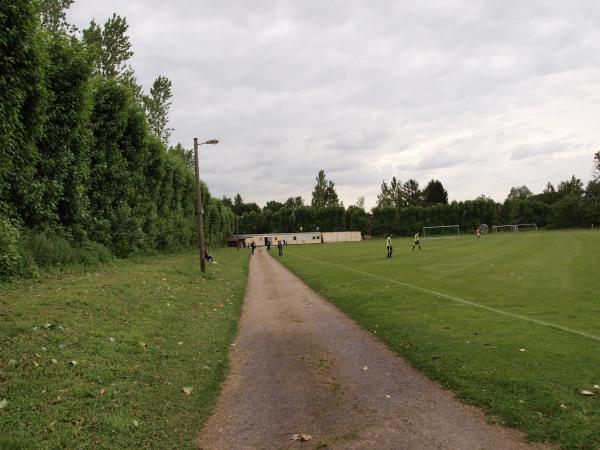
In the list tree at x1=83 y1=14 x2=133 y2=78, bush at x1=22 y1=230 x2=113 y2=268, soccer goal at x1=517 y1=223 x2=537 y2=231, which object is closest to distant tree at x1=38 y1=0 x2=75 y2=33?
tree at x1=83 y1=14 x2=133 y2=78

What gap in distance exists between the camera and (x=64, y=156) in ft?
52.2

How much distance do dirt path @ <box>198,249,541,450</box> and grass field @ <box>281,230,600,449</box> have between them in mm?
508

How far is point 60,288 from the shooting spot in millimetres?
11484

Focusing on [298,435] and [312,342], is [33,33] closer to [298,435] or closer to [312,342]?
[312,342]

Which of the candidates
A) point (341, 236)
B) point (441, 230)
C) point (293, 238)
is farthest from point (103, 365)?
point (441, 230)

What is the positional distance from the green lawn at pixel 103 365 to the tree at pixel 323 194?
132 metres

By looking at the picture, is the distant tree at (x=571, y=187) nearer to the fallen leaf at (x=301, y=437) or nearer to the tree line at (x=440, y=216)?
the tree line at (x=440, y=216)

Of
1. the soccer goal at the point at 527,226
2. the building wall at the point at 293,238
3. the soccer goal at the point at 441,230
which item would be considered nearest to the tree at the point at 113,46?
the building wall at the point at 293,238

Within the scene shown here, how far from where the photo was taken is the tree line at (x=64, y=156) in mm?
12039

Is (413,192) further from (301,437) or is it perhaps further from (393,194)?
(301,437)

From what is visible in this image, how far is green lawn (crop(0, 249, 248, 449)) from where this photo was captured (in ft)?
17.5

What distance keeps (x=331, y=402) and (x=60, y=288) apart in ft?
28.7

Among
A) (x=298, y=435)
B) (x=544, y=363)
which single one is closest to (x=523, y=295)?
(x=544, y=363)

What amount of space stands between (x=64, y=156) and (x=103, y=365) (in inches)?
452
